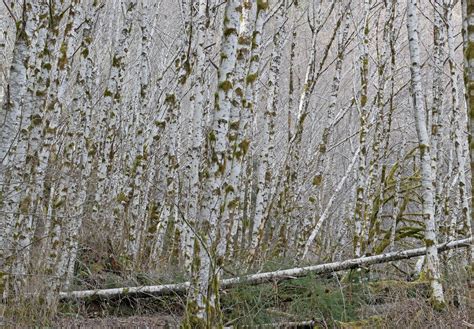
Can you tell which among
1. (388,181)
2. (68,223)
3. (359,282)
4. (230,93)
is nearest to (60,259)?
(68,223)

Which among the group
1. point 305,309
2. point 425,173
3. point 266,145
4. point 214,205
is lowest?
point 305,309

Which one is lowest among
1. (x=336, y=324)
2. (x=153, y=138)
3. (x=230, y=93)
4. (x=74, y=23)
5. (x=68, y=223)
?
(x=336, y=324)

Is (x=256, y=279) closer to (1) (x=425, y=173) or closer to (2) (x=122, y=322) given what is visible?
(2) (x=122, y=322)

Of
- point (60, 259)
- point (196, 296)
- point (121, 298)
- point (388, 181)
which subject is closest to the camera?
point (196, 296)

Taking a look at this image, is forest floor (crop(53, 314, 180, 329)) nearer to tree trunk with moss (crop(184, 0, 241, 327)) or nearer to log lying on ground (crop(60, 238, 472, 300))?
log lying on ground (crop(60, 238, 472, 300))

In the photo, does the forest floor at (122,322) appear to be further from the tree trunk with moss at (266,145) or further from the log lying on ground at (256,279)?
the tree trunk with moss at (266,145)

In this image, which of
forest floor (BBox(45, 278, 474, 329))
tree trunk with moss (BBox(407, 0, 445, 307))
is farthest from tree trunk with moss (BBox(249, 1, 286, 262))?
tree trunk with moss (BBox(407, 0, 445, 307))

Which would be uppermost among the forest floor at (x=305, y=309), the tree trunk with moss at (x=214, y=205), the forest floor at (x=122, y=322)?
the tree trunk with moss at (x=214, y=205)

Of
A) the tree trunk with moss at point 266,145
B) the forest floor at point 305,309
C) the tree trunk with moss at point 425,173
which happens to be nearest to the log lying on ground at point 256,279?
the forest floor at point 305,309

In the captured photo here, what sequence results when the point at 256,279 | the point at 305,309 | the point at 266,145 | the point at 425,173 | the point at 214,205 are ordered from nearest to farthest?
the point at 214,205, the point at 425,173, the point at 305,309, the point at 256,279, the point at 266,145

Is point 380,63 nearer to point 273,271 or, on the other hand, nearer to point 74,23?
point 273,271

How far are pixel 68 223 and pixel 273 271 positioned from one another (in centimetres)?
230

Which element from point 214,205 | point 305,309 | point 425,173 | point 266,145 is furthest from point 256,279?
point 266,145

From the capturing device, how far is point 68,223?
5.97 meters
